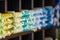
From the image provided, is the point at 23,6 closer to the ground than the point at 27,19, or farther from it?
farther from it

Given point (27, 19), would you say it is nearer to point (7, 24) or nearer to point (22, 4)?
point (22, 4)

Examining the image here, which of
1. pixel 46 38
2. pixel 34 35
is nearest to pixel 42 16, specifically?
pixel 34 35

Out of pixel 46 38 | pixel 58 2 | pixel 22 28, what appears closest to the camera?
pixel 22 28

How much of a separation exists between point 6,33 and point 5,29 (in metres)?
0.05

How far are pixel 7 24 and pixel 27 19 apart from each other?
43cm

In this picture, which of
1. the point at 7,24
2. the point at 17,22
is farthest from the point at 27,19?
the point at 7,24

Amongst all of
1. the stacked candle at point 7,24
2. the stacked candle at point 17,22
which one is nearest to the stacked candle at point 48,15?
the stacked candle at point 17,22

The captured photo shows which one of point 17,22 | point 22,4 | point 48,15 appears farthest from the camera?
point 48,15

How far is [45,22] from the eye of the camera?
2.85 metres

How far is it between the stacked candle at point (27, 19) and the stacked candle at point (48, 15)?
0.40 meters

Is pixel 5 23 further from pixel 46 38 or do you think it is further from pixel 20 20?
pixel 46 38

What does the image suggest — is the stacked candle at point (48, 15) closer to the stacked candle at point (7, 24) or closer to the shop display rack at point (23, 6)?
the shop display rack at point (23, 6)

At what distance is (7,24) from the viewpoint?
2012 mm

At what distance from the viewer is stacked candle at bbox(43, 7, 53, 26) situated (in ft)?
9.20
